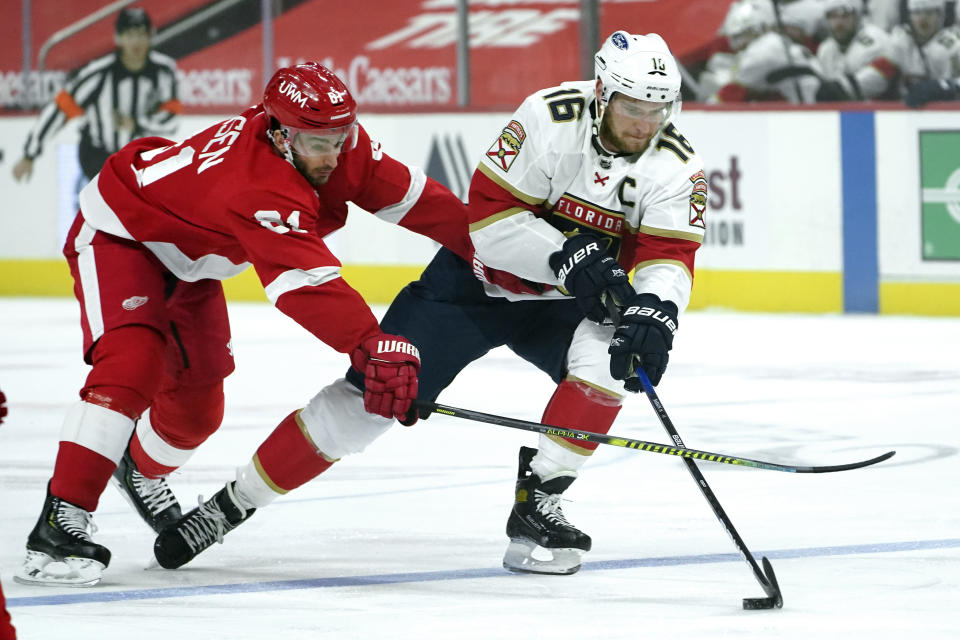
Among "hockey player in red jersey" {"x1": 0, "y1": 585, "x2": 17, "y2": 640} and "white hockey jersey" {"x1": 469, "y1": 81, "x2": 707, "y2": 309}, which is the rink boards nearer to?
"white hockey jersey" {"x1": 469, "y1": 81, "x2": 707, "y2": 309}

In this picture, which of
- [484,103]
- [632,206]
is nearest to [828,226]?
[484,103]

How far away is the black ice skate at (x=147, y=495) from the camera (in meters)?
4.04

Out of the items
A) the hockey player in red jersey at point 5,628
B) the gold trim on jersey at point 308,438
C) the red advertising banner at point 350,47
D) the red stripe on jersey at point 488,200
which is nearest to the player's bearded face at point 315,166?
the red stripe on jersey at point 488,200

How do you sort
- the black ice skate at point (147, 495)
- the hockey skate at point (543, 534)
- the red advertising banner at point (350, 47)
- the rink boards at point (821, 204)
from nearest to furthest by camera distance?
the hockey skate at point (543, 534), the black ice skate at point (147, 495), the rink boards at point (821, 204), the red advertising banner at point (350, 47)

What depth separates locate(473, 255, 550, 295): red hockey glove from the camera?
387 centimetres

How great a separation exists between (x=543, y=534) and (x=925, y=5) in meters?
5.38

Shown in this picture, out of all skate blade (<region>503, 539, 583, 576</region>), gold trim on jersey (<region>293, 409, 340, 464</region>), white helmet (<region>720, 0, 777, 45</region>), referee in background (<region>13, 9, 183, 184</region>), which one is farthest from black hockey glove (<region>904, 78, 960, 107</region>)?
gold trim on jersey (<region>293, 409, 340, 464</region>)

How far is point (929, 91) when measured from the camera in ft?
27.4

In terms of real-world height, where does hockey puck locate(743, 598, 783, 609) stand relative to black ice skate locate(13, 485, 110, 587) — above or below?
below

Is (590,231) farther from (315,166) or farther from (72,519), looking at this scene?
(72,519)

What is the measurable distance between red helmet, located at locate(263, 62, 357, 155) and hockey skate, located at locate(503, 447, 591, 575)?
0.80 meters

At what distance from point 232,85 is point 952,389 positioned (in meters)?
5.91

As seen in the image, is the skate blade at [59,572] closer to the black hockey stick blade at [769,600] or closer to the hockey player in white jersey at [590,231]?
the hockey player in white jersey at [590,231]

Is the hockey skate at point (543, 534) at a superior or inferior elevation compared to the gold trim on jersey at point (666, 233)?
inferior
